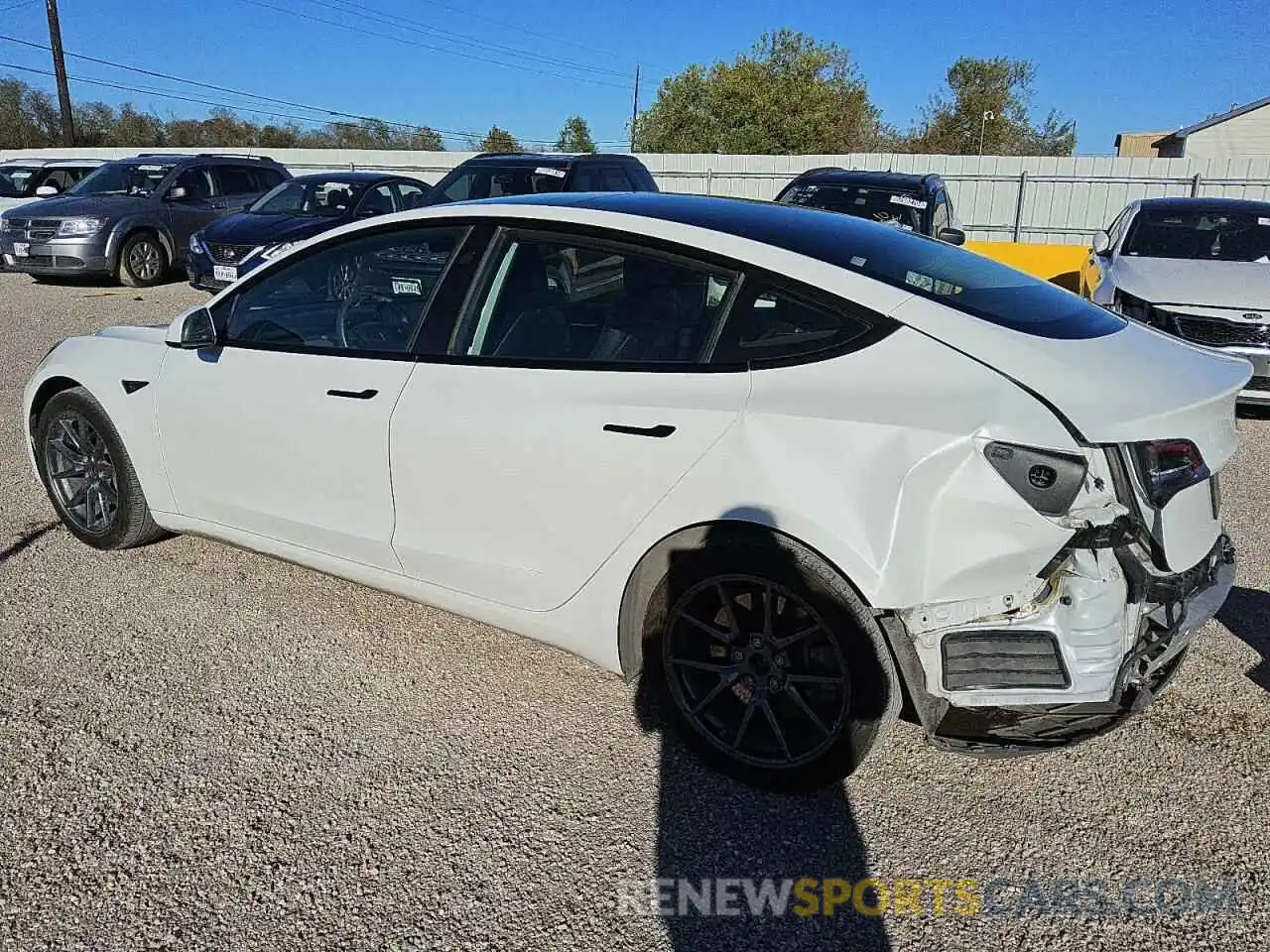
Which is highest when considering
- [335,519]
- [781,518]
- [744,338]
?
[744,338]

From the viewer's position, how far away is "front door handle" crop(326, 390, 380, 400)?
3143mm

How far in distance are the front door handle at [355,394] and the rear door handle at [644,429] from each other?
0.93 meters

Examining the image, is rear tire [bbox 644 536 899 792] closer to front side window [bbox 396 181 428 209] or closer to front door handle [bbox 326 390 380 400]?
front door handle [bbox 326 390 380 400]

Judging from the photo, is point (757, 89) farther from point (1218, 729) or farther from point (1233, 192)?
point (1218, 729)

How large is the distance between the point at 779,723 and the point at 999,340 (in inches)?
47.7

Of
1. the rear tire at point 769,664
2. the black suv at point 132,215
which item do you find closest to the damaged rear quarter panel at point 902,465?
the rear tire at point 769,664

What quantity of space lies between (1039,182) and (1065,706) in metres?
22.7

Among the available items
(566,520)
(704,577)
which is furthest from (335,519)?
(704,577)

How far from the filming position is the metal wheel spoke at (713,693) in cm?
273

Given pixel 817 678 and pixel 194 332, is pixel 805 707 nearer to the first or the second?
pixel 817 678

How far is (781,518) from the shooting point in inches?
96.0

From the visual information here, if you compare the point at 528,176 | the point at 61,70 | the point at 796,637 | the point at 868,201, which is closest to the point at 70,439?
the point at 796,637

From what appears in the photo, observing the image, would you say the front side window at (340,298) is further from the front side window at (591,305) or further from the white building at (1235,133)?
the white building at (1235,133)

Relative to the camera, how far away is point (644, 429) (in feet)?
8.59
